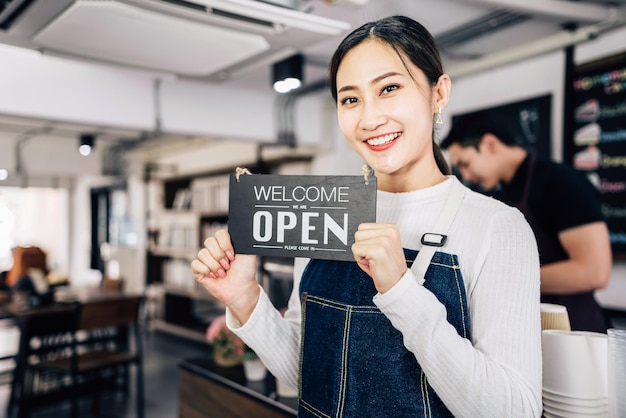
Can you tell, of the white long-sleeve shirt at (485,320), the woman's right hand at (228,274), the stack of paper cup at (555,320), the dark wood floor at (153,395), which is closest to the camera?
the white long-sleeve shirt at (485,320)

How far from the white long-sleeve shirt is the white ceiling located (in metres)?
1.18

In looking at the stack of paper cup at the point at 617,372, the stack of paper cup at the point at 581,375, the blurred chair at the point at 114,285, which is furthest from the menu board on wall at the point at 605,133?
the blurred chair at the point at 114,285

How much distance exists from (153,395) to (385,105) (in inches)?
171

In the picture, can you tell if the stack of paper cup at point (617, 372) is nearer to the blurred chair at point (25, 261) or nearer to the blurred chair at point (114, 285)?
the blurred chair at point (114, 285)

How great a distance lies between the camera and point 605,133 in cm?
301

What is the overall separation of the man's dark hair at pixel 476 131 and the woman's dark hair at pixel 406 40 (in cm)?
150

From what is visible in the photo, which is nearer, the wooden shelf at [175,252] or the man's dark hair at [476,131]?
the man's dark hair at [476,131]

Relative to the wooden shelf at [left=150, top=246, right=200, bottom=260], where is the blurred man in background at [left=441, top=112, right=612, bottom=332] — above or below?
above

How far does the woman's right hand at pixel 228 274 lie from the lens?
1.04 m

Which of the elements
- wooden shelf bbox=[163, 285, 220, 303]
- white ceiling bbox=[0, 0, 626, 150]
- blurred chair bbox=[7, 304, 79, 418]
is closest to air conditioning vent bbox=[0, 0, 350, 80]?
white ceiling bbox=[0, 0, 626, 150]

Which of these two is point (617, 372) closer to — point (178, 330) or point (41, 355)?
point (41, 355)

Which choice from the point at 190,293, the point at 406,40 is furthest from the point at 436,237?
the point at 190,293

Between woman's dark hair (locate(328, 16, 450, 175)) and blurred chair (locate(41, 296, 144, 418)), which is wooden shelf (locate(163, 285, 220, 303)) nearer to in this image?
blurred chair (locate(41, 296, 144, 418))

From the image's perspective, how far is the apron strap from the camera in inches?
36.4
